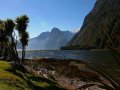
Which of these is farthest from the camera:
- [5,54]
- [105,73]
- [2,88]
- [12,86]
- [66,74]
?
[5,54]

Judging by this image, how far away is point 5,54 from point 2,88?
209 ft

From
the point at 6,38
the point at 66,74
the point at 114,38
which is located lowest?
the point at 66,74

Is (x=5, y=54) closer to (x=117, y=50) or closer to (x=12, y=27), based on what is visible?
(x=12, y=27)

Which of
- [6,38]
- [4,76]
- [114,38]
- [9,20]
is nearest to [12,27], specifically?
[9,20]

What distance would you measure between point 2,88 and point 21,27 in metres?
35.4

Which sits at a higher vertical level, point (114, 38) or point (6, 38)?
point (6, 38)

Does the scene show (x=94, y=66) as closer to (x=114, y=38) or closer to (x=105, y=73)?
(x=105, y=73)

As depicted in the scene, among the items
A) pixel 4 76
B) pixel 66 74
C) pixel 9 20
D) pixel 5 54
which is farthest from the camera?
pixel 5 54

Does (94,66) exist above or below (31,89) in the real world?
above

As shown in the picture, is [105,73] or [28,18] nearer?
[105,73]

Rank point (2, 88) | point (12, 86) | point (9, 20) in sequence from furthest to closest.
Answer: point (9, 20), point (12, 86), point (2, 88)

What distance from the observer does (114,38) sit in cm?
421

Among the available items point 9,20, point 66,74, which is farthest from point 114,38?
point 66,74

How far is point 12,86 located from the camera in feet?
89.1
